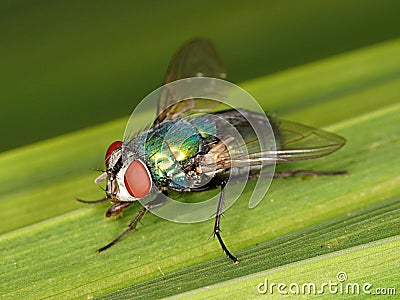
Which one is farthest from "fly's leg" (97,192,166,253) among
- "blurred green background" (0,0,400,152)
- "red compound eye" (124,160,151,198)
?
"blurred green background" (0,0,400,152)

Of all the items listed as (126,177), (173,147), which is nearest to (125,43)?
(173,147)

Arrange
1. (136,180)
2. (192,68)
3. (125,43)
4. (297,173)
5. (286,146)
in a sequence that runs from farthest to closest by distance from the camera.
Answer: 1. (125,43)
2. (192,68)
3. (297,173)
4. (286,146)
5. (136,180)

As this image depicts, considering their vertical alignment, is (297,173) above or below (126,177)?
below

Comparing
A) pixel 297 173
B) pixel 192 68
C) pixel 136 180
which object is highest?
pixel 192 68

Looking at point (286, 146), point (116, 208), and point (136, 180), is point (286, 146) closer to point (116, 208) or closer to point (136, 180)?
point (136, 180)

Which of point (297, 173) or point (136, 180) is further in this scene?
point (297, 173)

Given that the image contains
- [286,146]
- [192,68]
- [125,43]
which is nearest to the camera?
[286,146]

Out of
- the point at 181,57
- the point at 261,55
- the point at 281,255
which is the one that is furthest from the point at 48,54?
the point at 281,255
